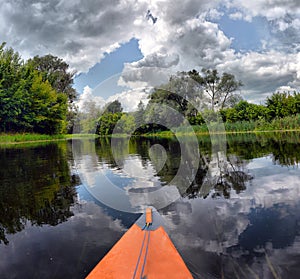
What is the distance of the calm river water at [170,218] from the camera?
298 centimetres

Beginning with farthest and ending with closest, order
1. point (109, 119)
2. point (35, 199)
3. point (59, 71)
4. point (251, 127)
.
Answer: point (59, 71) → point (251, 127) → point (109, 119) → point (35, 199)

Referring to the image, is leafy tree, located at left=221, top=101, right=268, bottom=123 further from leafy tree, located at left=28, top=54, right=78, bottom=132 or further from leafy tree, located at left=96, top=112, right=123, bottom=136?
leafy tree, located at left=28, top=54, right=78, bottom=132

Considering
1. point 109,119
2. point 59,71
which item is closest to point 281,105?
point 109,119

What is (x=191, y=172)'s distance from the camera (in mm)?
8438

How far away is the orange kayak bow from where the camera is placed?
2344mm

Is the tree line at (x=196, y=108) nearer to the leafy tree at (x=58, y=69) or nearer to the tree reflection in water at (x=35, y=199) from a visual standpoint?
the leafy tree at (x=58, y=69)

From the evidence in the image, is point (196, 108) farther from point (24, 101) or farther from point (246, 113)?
point (24, 101)

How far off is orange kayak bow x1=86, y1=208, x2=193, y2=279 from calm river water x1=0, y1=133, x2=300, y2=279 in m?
0.34

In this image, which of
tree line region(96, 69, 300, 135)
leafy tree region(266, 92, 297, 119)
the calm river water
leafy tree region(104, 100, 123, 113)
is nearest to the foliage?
tree line region(96, 69, 300, 135)

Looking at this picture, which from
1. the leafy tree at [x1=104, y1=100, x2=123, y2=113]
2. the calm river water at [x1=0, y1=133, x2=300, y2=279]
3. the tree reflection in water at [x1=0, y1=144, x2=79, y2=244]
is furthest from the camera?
the leafy tree at [x1=104, y1=100, x2=123, y2=113]

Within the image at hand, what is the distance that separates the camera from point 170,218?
4.46 m

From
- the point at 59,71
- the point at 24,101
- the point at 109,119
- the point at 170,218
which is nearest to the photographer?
the point at 170,218

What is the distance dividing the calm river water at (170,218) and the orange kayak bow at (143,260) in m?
0.34

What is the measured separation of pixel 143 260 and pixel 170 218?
1.99 m
